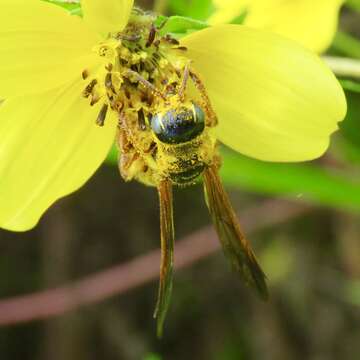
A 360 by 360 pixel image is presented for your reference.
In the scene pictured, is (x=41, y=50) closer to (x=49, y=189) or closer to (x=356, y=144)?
(x=49, y=189)

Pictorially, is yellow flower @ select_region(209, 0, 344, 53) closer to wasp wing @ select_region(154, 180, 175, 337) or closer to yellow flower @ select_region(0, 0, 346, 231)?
yellow flower @ select_region(0, 0, 346, 231)

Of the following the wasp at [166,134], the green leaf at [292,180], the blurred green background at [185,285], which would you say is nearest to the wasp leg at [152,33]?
the wasp at [166,134]

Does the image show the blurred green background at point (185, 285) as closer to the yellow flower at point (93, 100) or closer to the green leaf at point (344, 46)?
the green leaf at point (344, 46)

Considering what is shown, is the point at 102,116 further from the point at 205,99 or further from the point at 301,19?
the point at 301,19

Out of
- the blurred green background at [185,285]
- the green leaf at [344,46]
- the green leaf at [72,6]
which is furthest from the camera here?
the blurred green background at [185,285]

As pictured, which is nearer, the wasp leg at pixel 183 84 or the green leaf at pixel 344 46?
the wasp leg at pixel 183 84

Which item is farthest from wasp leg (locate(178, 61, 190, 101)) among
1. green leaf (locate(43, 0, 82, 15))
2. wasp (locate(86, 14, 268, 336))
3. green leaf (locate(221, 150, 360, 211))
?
green leaf (locate(221, 150, 360, 211))

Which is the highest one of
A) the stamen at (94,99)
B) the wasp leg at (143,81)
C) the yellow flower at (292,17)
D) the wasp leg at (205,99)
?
the yellow flower at (292,17)

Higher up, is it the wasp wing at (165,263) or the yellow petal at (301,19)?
the yellow petal at (301,19)

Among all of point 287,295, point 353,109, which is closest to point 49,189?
point 353,109
